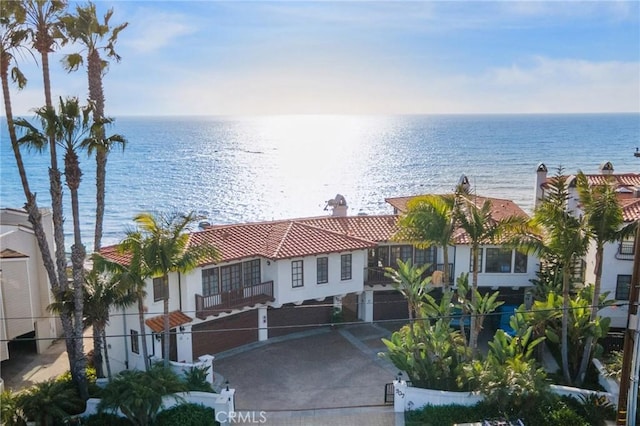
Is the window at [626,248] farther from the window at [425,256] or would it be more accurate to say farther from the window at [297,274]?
the window at [297,274]

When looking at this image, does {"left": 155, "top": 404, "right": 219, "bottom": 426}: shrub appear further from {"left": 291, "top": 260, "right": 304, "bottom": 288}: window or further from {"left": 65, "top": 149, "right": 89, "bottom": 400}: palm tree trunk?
{"left": 291, "top": 260, "right": 304, "bottom": 288}: window

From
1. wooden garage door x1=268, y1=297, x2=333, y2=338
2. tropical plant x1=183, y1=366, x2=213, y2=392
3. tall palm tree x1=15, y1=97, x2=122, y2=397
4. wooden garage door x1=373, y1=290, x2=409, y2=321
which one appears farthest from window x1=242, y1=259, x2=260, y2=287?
tall palm tree x1=15, y1=97, x2=122, y2=397

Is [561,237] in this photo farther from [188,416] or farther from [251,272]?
[188,416]

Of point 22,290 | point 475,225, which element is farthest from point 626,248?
point 22,290

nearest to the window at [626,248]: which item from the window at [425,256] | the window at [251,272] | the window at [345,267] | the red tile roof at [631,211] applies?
the red tile roof at [631,211]

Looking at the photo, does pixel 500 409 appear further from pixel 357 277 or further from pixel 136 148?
pixel 136 148

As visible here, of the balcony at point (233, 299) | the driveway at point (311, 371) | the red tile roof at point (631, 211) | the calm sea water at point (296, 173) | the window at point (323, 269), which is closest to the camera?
the driveway at point (311, 371)
